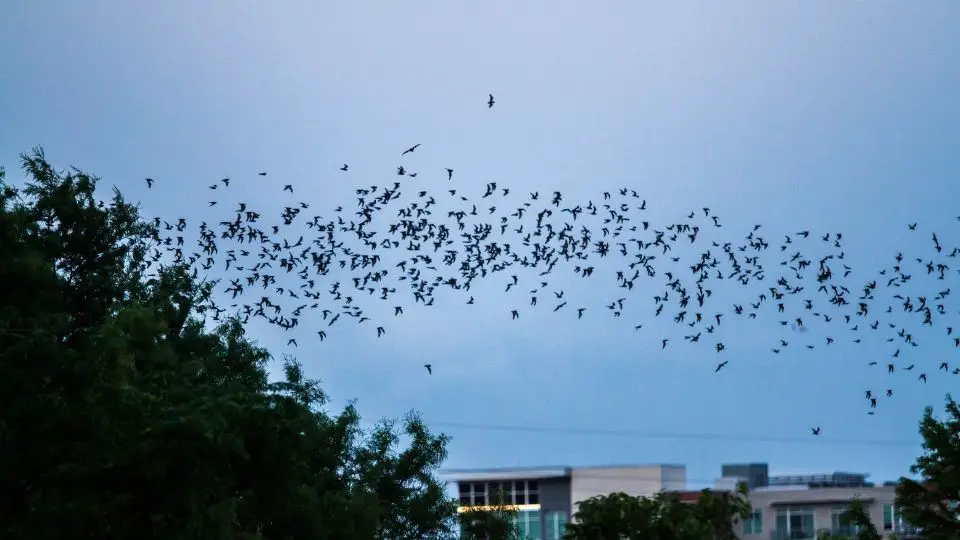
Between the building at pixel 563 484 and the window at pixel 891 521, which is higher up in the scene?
the building at pixel 563 484

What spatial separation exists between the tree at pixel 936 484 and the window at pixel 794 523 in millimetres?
74248

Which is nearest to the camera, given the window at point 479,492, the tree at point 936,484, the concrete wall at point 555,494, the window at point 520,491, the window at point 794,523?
the tree at point 936,484

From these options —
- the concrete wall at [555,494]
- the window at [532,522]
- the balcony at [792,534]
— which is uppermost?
the concrete wall at [555,494]

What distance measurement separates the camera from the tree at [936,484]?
134ft

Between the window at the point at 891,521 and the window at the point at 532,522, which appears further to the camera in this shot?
the window at the point at 532,522

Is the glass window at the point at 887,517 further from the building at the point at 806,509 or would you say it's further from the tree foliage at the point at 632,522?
the tree foliage at the point at 632,522

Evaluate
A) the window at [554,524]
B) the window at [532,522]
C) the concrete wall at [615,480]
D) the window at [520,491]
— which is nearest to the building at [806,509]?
the concrete wall at [615,480]

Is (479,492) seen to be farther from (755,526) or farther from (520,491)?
(755,526)

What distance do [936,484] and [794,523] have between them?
75726 millimetres

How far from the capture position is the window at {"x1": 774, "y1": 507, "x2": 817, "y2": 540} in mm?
116000

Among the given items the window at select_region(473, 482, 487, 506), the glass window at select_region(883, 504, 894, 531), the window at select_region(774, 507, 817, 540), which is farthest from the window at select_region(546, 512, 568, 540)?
the glass window at select_region(883, 504, 894, 531)

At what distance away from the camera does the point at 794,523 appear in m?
116

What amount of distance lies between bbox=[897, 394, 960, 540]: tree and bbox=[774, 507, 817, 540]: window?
74248mm

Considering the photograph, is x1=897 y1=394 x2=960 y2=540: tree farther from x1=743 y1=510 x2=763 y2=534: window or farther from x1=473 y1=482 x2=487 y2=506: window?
x1=473 y1=482 x2=487 y2=506: window
